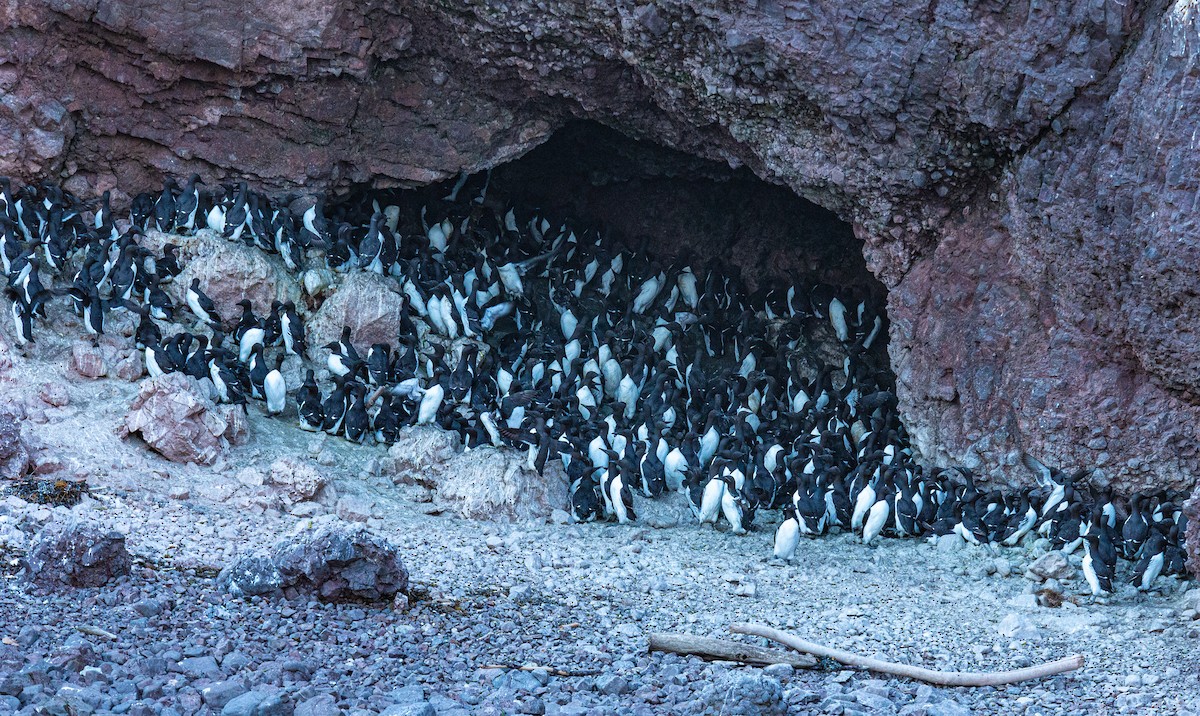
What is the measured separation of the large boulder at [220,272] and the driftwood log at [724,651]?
6493 mm

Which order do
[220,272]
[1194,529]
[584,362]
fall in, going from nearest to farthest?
1. [1194,529]
2. [220,272]
3. [584,362]

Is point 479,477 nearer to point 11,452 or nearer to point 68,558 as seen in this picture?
point 11,452

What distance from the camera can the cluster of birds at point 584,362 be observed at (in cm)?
1070

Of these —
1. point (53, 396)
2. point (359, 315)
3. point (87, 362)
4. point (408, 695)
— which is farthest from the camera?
point (359, 315)

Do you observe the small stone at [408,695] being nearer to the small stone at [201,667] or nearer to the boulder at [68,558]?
the small stone at [201,667]

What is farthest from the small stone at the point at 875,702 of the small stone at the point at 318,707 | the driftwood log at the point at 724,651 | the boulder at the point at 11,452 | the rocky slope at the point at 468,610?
the boulder at the point at 11,452

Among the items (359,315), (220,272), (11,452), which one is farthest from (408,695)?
(220,272)

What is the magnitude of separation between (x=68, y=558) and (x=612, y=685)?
3240mm

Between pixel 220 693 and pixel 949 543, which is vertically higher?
pixel 949 543

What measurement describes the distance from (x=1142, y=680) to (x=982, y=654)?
3.11 ft

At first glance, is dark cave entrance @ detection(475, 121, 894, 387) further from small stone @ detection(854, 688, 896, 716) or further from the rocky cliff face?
small stone @ detection(854, 688, 896, 716)

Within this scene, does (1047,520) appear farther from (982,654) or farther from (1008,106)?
(1008,106)

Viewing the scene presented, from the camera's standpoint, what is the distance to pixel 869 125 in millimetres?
9953

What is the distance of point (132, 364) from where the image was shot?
1073 cm
